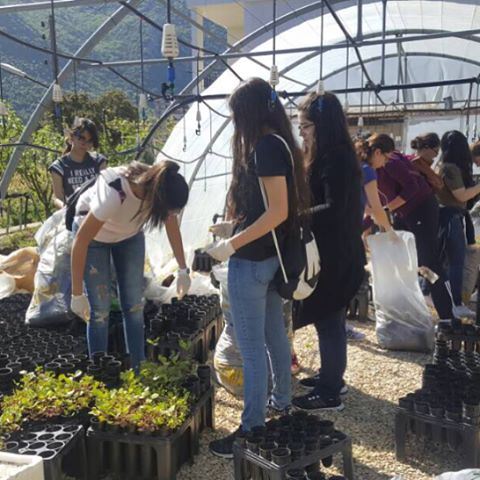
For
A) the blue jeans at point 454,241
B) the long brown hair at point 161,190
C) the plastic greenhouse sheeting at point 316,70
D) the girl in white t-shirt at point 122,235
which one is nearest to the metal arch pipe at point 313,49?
the plastic greenhouse sheeting at point 316,70

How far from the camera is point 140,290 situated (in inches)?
120

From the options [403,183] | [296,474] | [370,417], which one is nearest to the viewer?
[296,474]

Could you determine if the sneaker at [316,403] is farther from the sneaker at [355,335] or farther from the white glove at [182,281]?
the sneaker at [355,335]

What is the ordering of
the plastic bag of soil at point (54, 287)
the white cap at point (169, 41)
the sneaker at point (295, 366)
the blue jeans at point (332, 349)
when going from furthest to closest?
1. the plastic bag of soil at point (54, 287)
2. the sneaker at point (295, 366)
3. the white cap at point (169, 41)
4. the blue jeans at point (332, 349)

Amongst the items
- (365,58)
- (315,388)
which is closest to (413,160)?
(315,388)

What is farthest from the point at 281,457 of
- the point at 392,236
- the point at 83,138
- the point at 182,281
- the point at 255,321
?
the point at 83,138

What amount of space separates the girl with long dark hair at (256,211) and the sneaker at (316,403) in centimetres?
61

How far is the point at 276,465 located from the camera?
2.01 metres

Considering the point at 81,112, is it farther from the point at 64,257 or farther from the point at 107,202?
the point at 107,202

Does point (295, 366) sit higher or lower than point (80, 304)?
lower

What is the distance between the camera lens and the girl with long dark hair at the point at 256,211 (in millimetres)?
2141

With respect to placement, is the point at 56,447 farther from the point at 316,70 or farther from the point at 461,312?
the point at 316,70

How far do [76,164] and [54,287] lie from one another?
87 centimetres

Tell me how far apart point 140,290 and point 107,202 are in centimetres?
69
